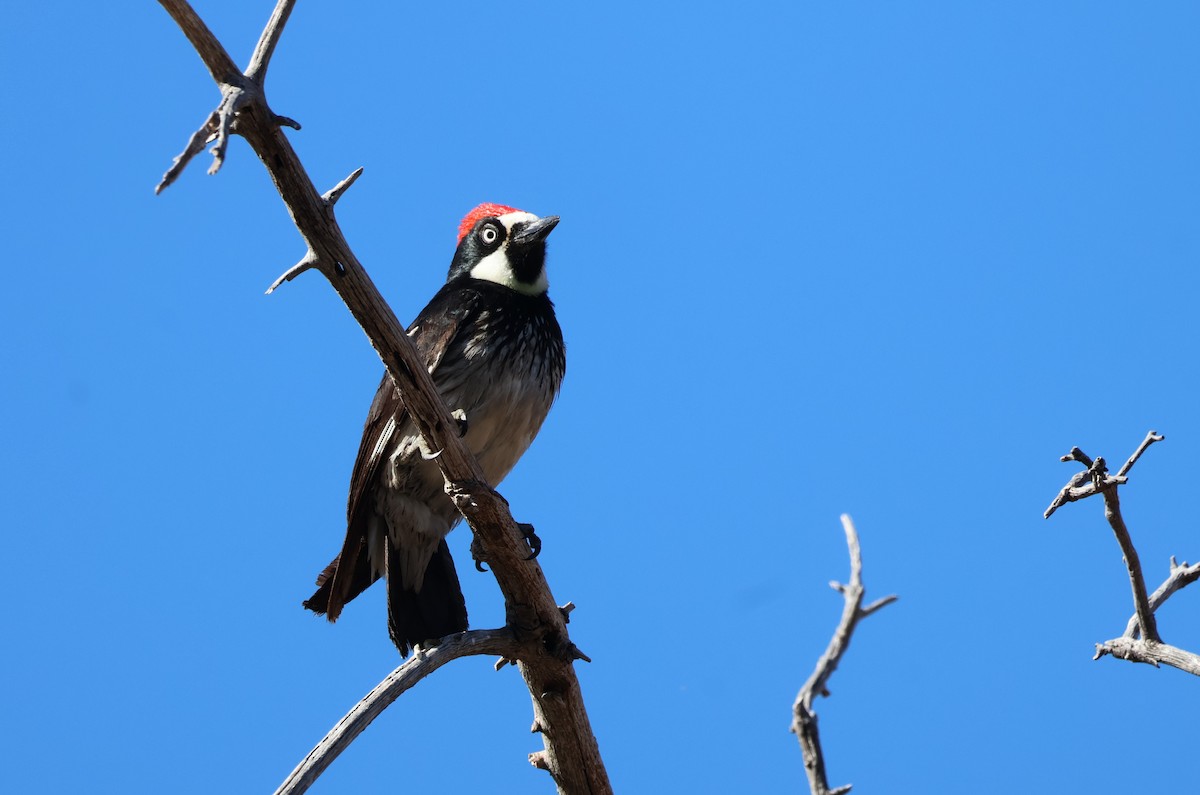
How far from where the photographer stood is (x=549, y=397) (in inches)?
196

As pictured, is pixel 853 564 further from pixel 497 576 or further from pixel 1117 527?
pixel 497 576

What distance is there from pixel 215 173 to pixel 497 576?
6.84 feet

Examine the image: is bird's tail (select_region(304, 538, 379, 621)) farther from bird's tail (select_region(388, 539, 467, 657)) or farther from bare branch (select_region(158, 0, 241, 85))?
bare branch (select_region(158, 0, 241, 85))

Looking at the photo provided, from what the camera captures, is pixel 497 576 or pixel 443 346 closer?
pixel 497 576

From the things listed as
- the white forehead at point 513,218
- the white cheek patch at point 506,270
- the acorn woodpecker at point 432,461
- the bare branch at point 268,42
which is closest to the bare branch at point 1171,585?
the acorn woodpecker at point 432,461

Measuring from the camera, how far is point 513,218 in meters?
5.51

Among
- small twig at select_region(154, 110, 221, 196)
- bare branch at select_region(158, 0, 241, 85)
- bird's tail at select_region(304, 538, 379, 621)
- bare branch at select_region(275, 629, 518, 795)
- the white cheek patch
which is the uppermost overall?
the white cheek patch

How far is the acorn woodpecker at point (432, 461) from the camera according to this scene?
4.59 m

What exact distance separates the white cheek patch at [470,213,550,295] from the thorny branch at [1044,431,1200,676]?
281cm

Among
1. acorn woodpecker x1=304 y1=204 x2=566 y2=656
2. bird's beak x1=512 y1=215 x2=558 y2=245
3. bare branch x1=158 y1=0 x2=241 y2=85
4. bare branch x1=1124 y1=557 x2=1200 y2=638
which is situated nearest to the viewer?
bare branch x1=158 y1=0 x2=241 y2=85

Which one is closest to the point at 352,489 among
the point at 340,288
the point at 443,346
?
the point at 443,346

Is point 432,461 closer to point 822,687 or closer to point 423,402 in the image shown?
point 423,402

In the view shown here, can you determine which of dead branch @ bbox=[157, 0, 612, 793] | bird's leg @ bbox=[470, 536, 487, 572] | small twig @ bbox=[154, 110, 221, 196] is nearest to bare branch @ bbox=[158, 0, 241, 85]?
dead branch @ bbox=[157, 0, 612, 793]

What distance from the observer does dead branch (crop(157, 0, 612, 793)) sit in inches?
115
